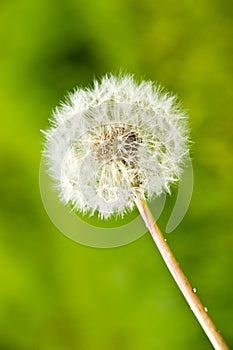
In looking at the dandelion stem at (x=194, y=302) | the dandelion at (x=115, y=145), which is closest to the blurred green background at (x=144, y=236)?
the dandelion at (x=115, y=145)

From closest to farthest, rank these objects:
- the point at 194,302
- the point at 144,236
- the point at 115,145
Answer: the point at 194,302, the point at 115,145, the point at 144,236

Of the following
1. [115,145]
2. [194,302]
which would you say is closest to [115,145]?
[115,145]

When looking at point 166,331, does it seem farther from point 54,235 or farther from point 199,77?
point 199,77

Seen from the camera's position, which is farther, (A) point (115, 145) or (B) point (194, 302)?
(A) point (115, 145)

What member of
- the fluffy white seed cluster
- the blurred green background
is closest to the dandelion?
the fluffy white seed cluster

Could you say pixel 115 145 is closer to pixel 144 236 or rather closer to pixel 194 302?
pixel 194 302

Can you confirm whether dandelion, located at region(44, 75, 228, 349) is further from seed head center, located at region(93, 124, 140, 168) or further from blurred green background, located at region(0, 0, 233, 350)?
blurred green background, located at region(0, 0, 233, 350)
